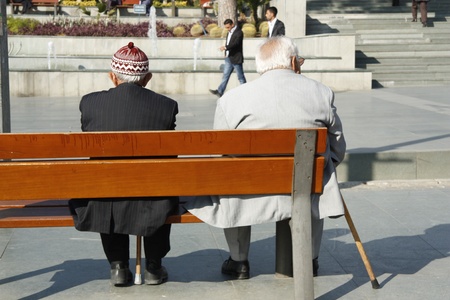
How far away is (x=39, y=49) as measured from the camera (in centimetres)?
2444

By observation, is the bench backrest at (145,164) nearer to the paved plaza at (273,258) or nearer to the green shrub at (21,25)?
the paved plaza at (273,258)

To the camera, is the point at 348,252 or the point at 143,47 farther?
the point at 143,47

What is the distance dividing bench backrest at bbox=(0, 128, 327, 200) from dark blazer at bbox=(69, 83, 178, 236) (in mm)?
145

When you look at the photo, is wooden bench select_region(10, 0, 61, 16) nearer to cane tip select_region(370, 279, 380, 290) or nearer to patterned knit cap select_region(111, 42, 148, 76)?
patterned knit cap select_region(111, 42, 148, 76)

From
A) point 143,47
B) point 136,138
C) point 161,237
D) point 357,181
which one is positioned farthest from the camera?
point 143,47

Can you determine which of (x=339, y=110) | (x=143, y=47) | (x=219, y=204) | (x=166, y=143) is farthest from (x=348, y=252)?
(x=143, y=47)

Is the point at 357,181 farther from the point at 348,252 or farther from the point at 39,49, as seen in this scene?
the point at 39,49

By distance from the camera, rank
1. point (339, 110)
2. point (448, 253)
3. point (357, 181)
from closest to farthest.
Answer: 1. point (448, 253)
2. point (357, 181)
3. point (339, 110)

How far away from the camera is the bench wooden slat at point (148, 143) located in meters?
4.75

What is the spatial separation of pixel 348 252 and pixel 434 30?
788 inches

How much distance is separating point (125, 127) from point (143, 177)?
453 millimetres

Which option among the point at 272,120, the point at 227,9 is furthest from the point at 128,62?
the point at 227,9

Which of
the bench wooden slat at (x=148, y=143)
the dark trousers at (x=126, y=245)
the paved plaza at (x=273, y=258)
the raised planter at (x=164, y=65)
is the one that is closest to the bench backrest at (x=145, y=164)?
the bench wooden slat at (x=148, y=143)

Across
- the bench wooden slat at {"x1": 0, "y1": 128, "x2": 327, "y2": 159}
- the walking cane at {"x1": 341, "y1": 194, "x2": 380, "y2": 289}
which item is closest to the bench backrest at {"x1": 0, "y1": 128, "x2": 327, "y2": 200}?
the bench wooden slat at {"x1": 0, "y1": 128, "x2": 327, "y2": 159}
